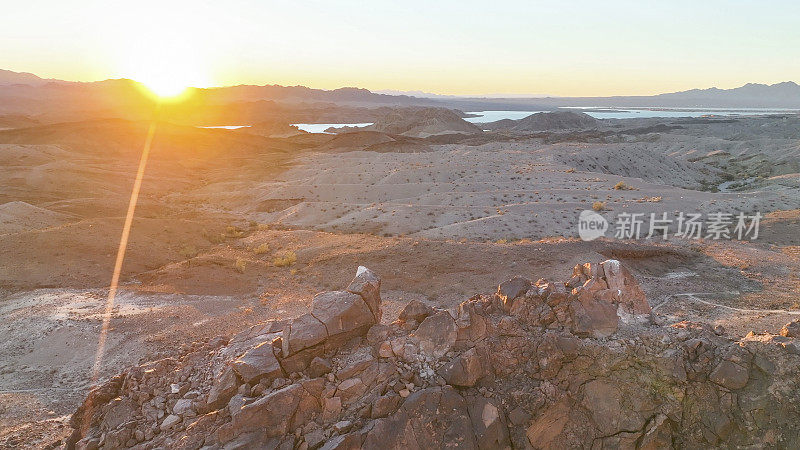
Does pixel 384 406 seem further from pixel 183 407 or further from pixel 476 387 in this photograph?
pixel 183 407

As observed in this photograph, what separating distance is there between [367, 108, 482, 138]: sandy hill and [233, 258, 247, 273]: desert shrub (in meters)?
91.7

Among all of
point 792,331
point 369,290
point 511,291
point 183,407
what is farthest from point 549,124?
point 183,407

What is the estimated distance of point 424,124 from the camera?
11725 centimetres

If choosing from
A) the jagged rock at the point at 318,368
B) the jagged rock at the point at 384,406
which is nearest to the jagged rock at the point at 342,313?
the jagged rock at the point at 318,368

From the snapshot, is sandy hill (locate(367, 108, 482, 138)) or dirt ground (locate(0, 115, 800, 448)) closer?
dirt ground (locate(0, 115, 800, 448))

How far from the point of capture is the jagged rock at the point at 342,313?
826cm

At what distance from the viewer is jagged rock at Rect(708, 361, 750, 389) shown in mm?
7086

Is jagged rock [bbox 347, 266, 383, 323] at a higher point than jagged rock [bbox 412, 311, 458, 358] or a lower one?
higher

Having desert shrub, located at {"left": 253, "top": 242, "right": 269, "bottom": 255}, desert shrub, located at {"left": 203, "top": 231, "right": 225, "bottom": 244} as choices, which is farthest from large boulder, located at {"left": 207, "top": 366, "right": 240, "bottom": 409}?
desert shrub, located at {"left": 203, "top": 231, "right": 225, "bottom": 244}

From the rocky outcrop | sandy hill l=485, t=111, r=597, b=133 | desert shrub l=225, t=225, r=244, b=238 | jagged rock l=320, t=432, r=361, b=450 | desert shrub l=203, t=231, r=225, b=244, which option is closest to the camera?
jagged rock l=320, t=432, r=361, b=450

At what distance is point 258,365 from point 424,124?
113453mm

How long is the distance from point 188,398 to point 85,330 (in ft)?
29.9

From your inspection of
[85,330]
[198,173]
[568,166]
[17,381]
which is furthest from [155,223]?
[568,166]

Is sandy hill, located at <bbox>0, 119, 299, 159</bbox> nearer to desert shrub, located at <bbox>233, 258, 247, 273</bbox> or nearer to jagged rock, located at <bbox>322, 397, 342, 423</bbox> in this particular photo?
desert shrub, located at <bbox>233, 258, 247, 273</bbox>
